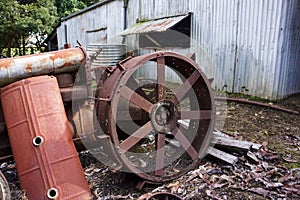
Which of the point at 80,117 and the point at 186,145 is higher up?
the point at 80,117

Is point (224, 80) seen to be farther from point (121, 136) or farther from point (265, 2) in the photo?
point (121, 136)

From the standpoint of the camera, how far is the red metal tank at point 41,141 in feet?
7.45

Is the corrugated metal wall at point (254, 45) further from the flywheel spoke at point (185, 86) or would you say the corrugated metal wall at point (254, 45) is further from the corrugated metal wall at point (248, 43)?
the flywheel spoke at point (185, 86)

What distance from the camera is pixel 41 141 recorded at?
7.58 ft

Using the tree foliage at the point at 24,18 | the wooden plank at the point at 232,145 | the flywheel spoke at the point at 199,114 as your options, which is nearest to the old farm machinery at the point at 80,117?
the flywheel spoke at the point at 199,114

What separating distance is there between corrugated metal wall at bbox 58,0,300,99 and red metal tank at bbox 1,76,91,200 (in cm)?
453

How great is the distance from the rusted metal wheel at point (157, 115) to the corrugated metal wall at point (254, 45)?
297 cm

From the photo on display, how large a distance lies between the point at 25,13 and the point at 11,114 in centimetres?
1441

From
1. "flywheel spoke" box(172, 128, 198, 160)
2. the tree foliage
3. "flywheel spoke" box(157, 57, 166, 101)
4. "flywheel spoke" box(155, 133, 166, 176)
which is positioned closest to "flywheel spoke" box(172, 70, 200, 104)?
"flywheel spoke" box(157, 57, 166, 101)

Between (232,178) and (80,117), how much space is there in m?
1.77

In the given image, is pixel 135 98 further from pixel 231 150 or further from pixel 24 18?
pixel 24 18

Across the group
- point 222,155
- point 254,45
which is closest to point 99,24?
point 254,45

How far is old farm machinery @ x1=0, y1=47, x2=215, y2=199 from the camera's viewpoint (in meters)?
2.32

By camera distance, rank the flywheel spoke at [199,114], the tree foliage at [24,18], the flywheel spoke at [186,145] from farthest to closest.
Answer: the tree foliage at [24,18] < the flywheel spoke at [199,114] < the flywheel spoke at [186,145]
